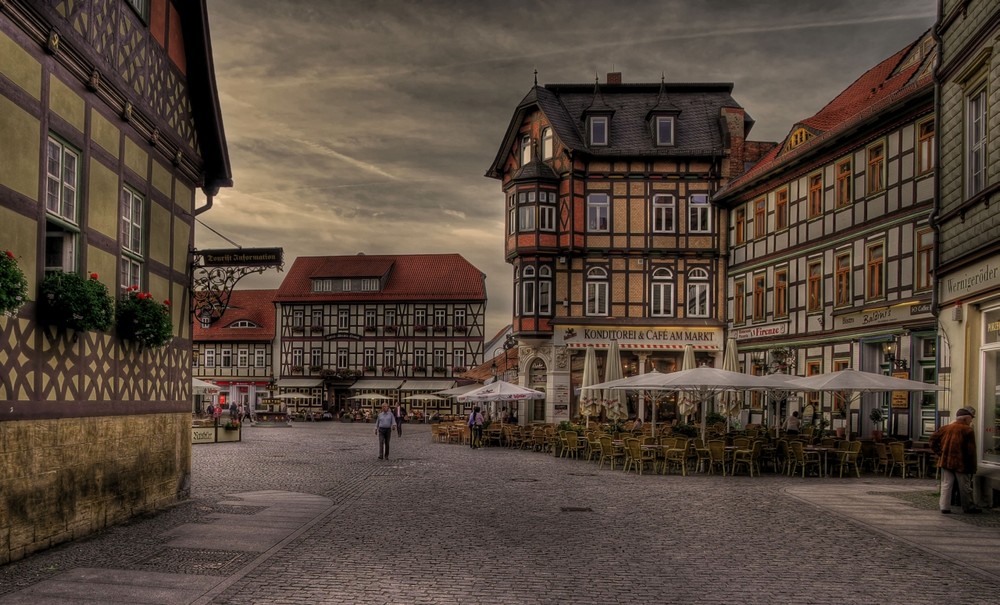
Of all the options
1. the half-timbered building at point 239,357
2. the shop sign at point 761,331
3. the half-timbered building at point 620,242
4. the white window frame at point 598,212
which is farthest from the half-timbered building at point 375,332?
the shop sign at point 761,331

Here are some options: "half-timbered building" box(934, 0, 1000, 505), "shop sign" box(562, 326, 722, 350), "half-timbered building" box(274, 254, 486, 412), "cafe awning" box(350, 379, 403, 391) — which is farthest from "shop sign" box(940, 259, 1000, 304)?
"cafe awning" box(350, 379, 403, 391)

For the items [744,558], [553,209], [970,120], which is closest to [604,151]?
[553,209]

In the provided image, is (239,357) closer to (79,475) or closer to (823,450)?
(823,450)

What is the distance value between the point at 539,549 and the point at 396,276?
61.9 meters

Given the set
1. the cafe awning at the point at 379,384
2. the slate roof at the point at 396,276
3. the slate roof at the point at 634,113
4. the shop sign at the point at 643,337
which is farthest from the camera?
the slate roof at the point at 396,276

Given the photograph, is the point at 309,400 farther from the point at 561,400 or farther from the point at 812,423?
the point at 812,423

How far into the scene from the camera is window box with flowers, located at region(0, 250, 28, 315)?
8.77 metres

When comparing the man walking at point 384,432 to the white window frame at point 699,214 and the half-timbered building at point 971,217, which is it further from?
the white window frame at point 699,214

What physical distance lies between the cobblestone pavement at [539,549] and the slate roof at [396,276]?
165 feet

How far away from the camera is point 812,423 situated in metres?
30.7

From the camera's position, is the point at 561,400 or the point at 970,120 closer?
the point at 970,120

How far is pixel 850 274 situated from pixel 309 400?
47.6 meters

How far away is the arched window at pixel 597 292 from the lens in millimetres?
42656

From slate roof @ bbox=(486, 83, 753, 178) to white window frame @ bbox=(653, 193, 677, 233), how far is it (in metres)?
1.84
